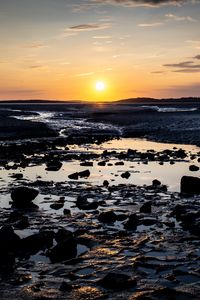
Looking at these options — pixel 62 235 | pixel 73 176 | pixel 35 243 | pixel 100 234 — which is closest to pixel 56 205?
pixel 100 234

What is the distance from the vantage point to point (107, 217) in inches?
A: 580

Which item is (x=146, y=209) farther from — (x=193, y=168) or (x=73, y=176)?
(x=193, y=168)

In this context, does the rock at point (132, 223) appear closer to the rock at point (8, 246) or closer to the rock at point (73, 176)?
the rock at point (8, 246)

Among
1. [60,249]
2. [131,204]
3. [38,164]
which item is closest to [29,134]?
[38,164]

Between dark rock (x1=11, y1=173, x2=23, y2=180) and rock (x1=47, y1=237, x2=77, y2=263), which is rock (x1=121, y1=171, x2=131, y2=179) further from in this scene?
rock (x1=47, y1=237, x2=77, y2=263)

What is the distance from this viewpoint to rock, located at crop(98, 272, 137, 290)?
374 inches

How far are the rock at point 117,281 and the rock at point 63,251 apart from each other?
1.77m

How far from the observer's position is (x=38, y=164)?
2902 centimetres

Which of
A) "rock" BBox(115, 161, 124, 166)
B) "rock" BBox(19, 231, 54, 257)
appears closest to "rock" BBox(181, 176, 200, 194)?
"rock" BBox(19, 231, 54, 257)

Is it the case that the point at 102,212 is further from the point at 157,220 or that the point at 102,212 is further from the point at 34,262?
the point at 34,262

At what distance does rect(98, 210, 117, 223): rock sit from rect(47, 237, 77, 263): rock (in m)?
3.03

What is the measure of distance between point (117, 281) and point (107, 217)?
5.20 metres

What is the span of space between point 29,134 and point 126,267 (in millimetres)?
45207

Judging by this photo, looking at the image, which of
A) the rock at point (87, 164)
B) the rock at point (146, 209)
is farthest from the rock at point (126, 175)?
the rock at point (146, 209)
